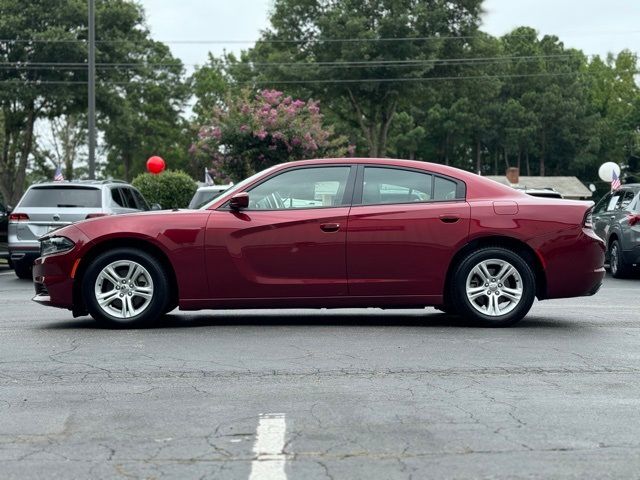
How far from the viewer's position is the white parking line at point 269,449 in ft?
14.7

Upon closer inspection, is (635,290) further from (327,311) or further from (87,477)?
(87,477)

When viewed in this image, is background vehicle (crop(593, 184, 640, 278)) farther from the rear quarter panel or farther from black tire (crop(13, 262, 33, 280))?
black tire (crop(13, 262, 33, 280))

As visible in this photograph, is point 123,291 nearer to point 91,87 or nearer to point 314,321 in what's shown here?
point 314,321

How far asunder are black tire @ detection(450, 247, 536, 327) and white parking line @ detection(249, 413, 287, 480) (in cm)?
388

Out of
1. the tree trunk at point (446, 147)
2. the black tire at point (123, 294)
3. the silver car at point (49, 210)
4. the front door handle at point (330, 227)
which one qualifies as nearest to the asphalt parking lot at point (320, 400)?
the black tire at point (123, 294)

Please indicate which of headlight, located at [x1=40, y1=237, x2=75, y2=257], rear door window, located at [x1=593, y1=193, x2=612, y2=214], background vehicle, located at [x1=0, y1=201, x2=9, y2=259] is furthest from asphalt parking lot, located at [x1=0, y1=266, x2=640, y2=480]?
background vehicle, located at [x1=0, y1=201, x2=9, y2=259]

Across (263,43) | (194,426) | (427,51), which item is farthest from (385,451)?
(263,43)

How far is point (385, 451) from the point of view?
4852 millimetres

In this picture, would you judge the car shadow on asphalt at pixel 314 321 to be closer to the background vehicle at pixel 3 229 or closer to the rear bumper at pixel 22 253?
the rear bumper at pixel 22 253

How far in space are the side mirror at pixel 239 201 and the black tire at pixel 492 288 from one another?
1.90 m

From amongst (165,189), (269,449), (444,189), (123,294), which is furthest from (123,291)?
(165,189)

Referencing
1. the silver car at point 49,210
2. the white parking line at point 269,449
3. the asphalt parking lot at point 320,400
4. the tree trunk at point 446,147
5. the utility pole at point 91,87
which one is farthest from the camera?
the tree trunk at point 446,147

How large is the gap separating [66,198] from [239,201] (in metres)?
8.85

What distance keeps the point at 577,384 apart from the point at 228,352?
2592 millimetres
